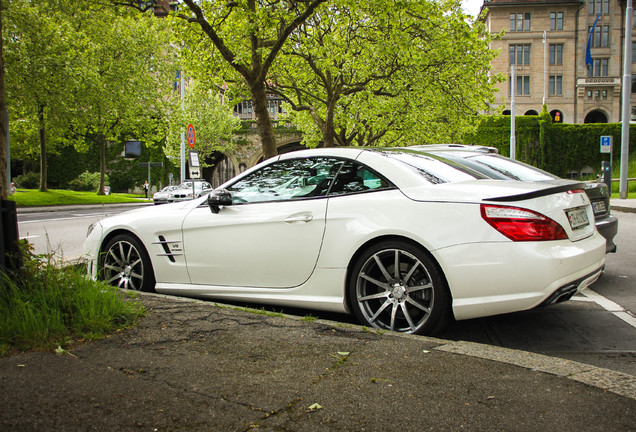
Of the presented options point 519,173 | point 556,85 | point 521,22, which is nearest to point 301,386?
point 519,173

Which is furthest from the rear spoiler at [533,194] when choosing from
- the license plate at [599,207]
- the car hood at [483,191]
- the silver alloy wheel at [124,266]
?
the silver alloy wheel at [124,266]

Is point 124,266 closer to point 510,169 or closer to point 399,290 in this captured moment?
point 399,290

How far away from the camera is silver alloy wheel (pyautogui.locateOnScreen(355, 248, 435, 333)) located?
378 cm

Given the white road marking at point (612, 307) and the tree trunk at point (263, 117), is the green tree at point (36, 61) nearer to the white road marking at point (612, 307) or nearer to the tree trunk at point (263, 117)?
the tree trunk at point (263, 117)

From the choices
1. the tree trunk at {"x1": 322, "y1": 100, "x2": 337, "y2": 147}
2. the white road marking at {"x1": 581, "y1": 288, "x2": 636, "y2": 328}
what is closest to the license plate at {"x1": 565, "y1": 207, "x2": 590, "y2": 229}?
the white road marking at {"x1": 581, "y1": 288, "x2": 636, "y2": 328}

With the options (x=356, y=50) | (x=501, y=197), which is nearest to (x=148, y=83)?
(x=356, y=50)

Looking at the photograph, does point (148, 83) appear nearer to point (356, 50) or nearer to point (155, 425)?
point (356, 50)

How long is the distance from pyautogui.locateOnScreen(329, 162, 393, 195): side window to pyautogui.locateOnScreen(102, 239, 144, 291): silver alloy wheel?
209 cm

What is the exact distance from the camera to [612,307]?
5086 millimetres

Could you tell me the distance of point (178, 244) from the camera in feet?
16.2

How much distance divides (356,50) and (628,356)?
59.0ft

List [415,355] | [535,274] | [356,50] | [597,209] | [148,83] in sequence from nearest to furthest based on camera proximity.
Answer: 1. [415,355]
2. [535,274]
3. [597,209]
4. [356,50]
5. [148,83]

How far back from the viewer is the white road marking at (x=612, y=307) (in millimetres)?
4641

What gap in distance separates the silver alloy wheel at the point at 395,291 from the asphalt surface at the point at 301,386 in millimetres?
399
